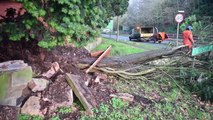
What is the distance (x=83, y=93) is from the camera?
16.5 ft

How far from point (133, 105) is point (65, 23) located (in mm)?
2232

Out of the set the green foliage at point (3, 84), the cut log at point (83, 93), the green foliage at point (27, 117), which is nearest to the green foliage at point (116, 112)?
the cut log at point (83, 93)

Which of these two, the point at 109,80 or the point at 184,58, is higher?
the point at 184,58

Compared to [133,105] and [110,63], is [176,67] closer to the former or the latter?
[110,63]

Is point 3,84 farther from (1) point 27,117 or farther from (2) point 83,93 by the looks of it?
(2) point 83,93

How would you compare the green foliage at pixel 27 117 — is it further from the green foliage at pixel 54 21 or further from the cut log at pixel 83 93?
the green foliage at pixel 54 21

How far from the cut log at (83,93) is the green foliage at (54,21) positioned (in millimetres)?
817

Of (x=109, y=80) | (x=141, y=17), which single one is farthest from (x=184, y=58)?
(x=141, y=17)

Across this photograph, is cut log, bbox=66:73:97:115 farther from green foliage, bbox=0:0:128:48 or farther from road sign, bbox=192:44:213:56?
road sign, bbox=192:44:213:56

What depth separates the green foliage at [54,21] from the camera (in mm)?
4461

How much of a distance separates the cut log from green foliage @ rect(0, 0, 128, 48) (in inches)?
32.2

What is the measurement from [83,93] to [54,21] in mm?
1513

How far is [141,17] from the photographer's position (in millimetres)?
40312

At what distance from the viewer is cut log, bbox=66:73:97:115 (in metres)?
4.77
